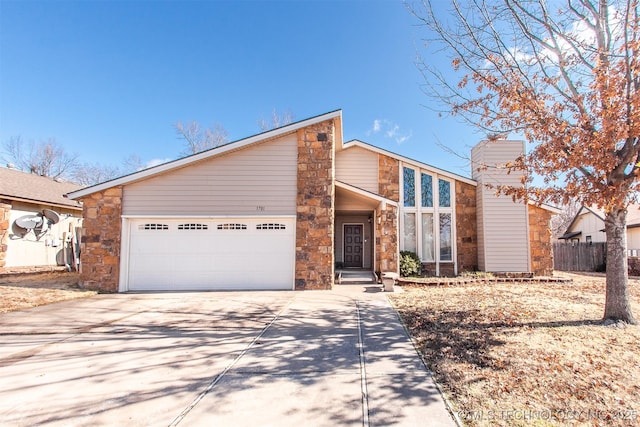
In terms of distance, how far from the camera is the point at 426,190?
12.6m

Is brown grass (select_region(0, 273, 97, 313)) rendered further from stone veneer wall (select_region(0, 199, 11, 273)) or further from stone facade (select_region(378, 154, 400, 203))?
stone facade (select_region(378, 154, 400, 203))

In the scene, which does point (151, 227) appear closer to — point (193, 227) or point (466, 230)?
point (193, 227)

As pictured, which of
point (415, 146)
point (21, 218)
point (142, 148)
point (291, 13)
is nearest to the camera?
point (291, 13)

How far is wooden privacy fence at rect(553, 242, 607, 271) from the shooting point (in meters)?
15.6

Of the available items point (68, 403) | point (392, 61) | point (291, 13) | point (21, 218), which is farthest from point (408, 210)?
point (21, 218)

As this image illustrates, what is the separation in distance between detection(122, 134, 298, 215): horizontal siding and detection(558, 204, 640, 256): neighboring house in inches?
601

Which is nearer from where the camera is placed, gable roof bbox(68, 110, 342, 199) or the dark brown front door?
gable roof bbox(68, 110, 342, 199)

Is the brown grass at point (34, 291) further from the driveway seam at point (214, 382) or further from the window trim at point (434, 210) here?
the window trim at point (434, 210)

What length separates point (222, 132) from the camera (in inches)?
932

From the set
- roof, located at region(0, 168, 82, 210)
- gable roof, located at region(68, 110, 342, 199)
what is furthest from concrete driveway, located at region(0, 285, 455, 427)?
roof, located at region(0, 168, 82, 210)

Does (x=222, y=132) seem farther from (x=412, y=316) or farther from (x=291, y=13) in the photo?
(x=412, y=316)

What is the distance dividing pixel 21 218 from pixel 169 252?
374 inches

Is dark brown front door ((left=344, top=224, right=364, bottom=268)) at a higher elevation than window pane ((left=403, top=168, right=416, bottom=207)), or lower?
lower

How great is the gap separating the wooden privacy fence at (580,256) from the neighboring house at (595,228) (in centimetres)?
108
